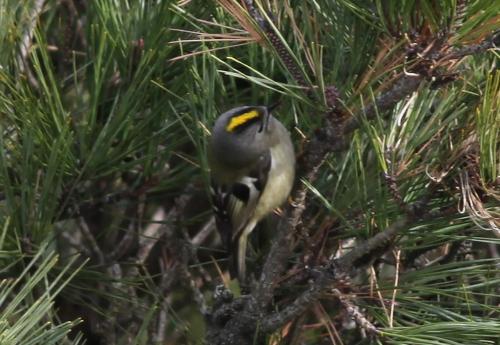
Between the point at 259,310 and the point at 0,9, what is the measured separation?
650 millimetres

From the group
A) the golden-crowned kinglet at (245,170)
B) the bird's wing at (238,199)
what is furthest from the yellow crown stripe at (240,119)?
the bird's wing at (238,199)

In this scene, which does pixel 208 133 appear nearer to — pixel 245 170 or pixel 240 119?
pixel 240 119

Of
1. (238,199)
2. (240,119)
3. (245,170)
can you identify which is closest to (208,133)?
(240,119)

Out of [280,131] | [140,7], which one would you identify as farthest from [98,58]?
[280,131]

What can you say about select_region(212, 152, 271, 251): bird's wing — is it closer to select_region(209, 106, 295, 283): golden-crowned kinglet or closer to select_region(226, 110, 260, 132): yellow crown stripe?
select_region(209, 106, 295, 283): golden-crowned kinglet

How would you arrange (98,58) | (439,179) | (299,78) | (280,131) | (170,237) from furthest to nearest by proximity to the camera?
1. (170,237)
2. (280,131)
3. (98,58)
4. (299,78)
5. (439,179)

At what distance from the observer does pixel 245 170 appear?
2186 millimetres

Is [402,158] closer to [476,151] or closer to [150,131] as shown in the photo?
[476,151]

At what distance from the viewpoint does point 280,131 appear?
175 cm

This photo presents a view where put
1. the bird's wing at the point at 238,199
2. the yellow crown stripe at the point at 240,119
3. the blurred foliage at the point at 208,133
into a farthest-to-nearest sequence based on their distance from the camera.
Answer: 1. the bird's wing at the point at 238,199
2. the yellow crown stripe at the point at 240,119
3. the blurred foliage at the point at 208,133

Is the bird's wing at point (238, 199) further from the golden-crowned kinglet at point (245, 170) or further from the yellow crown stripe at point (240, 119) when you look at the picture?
the yellow crown stripe at point (240, 119)

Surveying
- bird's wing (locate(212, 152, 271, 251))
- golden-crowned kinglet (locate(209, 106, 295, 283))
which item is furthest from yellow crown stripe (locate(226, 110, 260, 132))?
bird's wing (locate(212, 152, 271, 251))

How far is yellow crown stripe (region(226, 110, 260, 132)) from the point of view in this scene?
1756mm

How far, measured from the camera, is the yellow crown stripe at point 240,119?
5.76 ft
